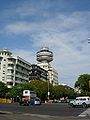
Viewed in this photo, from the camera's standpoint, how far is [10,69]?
153 m

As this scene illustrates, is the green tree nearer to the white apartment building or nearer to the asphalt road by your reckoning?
the white apartment building

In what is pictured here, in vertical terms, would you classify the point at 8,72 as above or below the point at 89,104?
above

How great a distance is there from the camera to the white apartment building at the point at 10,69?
153 meters

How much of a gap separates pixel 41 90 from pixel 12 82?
60.3 feet

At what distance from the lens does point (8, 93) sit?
136 meters

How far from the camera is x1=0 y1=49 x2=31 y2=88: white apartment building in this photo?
15262cm

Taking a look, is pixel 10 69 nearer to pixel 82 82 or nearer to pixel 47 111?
pixel 82 82

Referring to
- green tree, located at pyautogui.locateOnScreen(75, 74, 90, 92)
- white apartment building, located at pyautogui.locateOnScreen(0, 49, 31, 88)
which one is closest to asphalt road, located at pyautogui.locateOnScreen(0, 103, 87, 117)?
white apartment building, located at pyautogui.locateOnScreen(0, 49, 31, 88)

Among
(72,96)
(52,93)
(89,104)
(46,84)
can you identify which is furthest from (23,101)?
(72,96)

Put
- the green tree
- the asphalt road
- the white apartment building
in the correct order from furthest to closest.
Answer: the green tree, the white apartment building, the asphalt road

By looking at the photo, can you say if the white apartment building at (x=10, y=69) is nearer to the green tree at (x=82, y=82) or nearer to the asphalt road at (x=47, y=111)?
the green tree at (x=82, y=82)

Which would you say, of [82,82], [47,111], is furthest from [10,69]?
[47,111]

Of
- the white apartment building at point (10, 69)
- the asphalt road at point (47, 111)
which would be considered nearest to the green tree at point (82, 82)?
the white apartment building at point (10, 69)

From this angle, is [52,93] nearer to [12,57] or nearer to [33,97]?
[12,57]
